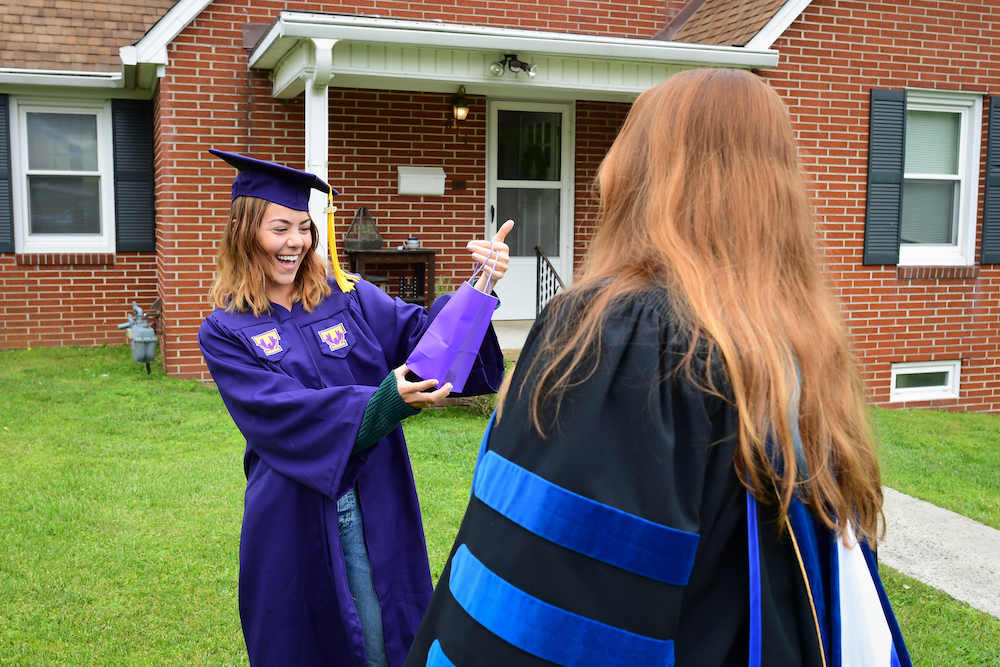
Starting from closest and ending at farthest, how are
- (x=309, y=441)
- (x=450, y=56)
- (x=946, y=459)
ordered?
Answer: (x=309, y=441) → (x=946, y=459) → (x=450, y=56)

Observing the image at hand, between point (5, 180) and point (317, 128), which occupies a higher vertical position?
point (317, 128)

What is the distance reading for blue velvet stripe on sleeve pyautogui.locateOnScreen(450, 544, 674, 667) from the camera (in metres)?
1.14

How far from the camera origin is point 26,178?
32.4 feet

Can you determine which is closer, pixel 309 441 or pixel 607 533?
pixel 607 533

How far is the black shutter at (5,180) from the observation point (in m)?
9.62

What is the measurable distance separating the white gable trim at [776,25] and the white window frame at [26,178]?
296 inches

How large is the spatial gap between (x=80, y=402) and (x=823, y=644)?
728 centimetres

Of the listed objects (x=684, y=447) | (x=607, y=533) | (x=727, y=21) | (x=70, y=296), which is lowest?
(x=70, y=296)

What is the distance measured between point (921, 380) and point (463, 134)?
5727mm

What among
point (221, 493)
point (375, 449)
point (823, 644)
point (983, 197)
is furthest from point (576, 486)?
point (983, 197)

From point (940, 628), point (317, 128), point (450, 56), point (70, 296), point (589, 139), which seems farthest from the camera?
point (70, 296)

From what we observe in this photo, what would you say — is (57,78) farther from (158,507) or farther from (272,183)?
(272,183)

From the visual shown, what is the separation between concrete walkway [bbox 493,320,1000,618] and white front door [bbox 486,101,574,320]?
510 cm

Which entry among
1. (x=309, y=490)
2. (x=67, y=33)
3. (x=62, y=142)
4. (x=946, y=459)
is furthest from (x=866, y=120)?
(x=62, y=142)
